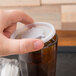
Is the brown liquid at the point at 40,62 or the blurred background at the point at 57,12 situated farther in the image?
the blurred background at the point at 57,12

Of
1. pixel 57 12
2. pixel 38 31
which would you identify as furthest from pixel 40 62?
pixel 57 12

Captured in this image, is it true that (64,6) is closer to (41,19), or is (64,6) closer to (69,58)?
(41,19)

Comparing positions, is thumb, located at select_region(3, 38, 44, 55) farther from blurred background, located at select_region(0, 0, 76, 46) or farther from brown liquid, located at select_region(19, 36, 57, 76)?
blurred background, located at select_region(0, 0, 76, 46)

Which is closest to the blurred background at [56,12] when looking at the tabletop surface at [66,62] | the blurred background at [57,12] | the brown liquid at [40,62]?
the blurred background at [57,12]

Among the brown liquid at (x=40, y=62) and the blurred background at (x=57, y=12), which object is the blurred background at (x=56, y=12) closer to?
the blurred background at (x=57, y=12)

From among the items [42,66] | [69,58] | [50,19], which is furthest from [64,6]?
[42,66]

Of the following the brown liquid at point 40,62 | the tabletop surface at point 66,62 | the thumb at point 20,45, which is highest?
the thumb at point 20,45

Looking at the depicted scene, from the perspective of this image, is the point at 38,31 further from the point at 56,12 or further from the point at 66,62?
the point at 56,12
